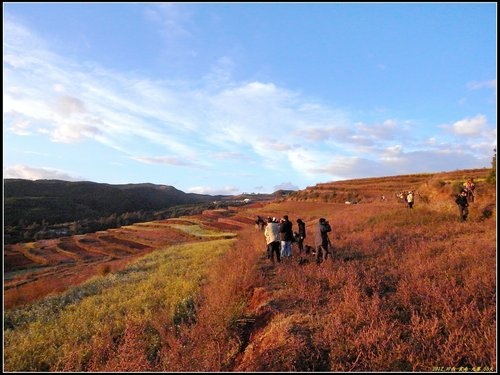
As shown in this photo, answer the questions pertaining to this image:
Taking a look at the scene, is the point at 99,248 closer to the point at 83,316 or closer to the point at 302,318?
the point at 83,316

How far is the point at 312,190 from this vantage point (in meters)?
76.2

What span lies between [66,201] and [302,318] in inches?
6039

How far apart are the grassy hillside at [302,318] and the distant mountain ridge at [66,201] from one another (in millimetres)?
112895

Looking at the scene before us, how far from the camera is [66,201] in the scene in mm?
145250

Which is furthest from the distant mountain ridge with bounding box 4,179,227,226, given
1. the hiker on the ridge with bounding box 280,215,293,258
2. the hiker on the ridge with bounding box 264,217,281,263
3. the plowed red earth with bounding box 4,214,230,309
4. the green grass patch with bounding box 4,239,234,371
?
the hiker on the ridge with bounding box 264,217,281,263

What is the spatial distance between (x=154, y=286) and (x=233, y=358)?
1016cm

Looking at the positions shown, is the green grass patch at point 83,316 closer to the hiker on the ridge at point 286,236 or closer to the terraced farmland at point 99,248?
the hiker on the ridge at point 286,236

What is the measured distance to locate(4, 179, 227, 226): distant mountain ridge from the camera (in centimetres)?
12414

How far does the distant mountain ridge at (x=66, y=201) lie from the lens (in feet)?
407

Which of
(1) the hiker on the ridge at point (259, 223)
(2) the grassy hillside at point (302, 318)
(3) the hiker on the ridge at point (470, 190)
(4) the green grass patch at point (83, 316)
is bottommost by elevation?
(4) the green grass patch at point (83, 316)

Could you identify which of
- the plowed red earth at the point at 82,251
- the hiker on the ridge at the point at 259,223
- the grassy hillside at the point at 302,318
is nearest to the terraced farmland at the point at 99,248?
the plowed red earth at the point at 82,251

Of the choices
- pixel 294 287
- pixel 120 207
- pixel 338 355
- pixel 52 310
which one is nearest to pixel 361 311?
pixel 338 355

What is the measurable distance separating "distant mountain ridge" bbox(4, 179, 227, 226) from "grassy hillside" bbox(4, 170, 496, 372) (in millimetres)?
112895

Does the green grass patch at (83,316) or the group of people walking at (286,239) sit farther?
the group of people walking at (286,239)
